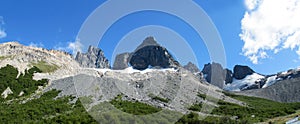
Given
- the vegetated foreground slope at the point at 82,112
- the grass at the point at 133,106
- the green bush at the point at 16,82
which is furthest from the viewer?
the green bush at the point at 16,82

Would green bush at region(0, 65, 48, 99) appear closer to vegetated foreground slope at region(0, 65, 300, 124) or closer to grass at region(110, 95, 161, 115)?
vegetated foreground slope at region(0, 65, 300, 124)

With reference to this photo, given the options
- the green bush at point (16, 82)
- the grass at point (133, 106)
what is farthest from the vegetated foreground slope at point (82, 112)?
the green bush at point (16, 82)

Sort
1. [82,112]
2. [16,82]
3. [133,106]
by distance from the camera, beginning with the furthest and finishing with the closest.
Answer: [16,82], [133,106], [82,112]

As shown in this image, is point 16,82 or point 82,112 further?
point 16,82

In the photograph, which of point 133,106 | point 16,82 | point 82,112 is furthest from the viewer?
point 16,82

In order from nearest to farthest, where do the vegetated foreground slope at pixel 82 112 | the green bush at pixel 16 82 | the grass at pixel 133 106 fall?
the vegetated foreground slope at pixel 82 112 → the grass at pixel 133 106 → the green bush at pixel 16 82

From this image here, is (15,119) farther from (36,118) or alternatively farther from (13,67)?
(13,67)

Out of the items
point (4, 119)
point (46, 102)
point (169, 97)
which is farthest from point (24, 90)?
point (169, 97)

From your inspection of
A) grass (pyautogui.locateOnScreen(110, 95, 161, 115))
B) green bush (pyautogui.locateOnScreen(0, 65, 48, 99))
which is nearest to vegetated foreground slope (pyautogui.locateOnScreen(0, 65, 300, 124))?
grass (pyautogui.locateOnScreen(110, 95, 161, 115))

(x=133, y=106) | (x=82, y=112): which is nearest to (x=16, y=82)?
(x=82, y=112)

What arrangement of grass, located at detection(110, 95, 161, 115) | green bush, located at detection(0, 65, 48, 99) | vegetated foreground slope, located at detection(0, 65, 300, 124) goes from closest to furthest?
1. vegetated foreground slope, located at detection(0, 65, 300, 124)
2. grass, located at detection(110, 95, 161, 115)
3. green bush, located at detection(0, 65, 48, 99)

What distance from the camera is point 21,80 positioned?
179000mm

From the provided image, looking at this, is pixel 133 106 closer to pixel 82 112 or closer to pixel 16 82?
pixel 82 112

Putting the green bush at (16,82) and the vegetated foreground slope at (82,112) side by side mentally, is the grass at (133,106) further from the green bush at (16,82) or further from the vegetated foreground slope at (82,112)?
the green bush at (16,82)
